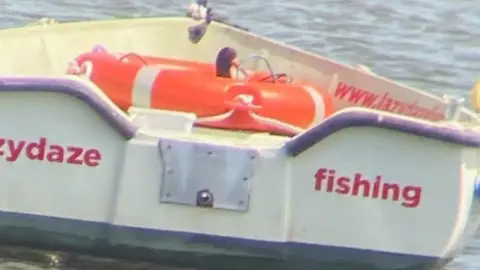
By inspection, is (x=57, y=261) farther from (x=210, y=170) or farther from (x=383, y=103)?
(x=383, y=103)

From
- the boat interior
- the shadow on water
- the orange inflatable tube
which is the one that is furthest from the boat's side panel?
the orange inflatable tube

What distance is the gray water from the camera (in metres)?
11.6

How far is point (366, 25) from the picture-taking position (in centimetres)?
1333

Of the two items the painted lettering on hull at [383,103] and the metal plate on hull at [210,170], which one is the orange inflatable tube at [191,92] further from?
the metal plate on hull at [210,170]

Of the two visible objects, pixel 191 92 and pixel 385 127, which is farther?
pixel 191 92

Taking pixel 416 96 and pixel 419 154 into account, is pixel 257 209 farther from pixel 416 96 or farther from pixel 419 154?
pixel 416 96

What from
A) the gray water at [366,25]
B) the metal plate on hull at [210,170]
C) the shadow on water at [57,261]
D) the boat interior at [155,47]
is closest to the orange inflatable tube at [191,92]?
the boat interior at [155,47]

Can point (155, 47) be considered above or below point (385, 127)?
above

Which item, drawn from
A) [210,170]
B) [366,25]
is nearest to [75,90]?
[210,170]

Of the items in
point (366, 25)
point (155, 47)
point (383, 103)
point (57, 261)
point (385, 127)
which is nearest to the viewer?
point (385, 127)

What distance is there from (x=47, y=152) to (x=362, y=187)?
1.17 metres

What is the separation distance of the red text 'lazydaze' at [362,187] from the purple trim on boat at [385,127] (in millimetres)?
143

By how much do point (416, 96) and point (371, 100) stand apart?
1.03 feet

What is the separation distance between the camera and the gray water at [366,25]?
11625mm
